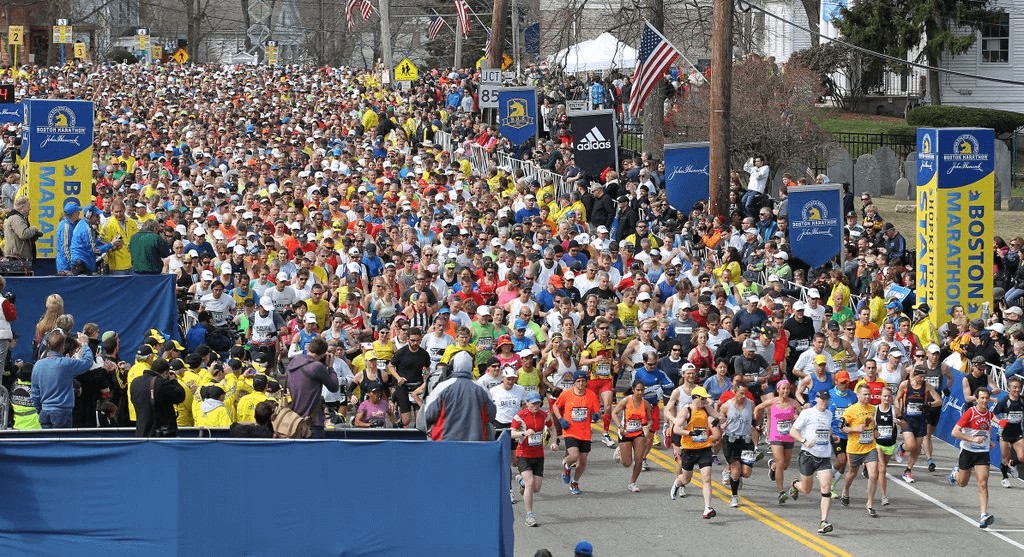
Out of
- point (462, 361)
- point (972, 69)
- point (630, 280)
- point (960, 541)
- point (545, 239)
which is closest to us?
point (462, 361)

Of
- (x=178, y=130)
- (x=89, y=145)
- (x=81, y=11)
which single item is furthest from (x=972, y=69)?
(x=81, y=11)

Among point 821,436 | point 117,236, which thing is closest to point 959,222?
point 821,436

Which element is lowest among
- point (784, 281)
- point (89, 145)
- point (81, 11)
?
point (784, 281)

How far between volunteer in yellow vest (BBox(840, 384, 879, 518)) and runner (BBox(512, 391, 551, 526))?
10.5 feet

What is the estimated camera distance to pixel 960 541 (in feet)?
46.6

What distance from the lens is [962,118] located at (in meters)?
42.7

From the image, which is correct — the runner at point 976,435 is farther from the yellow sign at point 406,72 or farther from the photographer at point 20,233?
the yellow sign at point 406,72

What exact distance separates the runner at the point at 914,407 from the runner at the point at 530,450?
4378mm

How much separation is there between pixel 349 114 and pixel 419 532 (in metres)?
31.4

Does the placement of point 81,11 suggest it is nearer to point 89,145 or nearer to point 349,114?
point 349,114

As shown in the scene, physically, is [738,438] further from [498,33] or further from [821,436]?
[498,33]

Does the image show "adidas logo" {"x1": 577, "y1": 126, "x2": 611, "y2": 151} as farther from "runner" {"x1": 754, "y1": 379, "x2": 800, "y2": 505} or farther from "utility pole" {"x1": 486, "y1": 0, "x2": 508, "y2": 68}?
"utility pole" {"x1": 486, "y1": 0, "x2": 508, "y2": 68}

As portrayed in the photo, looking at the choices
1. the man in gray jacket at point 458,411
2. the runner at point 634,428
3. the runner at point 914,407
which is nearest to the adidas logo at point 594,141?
A: the runner at point 914,407

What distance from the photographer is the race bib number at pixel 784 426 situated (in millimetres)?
15570
